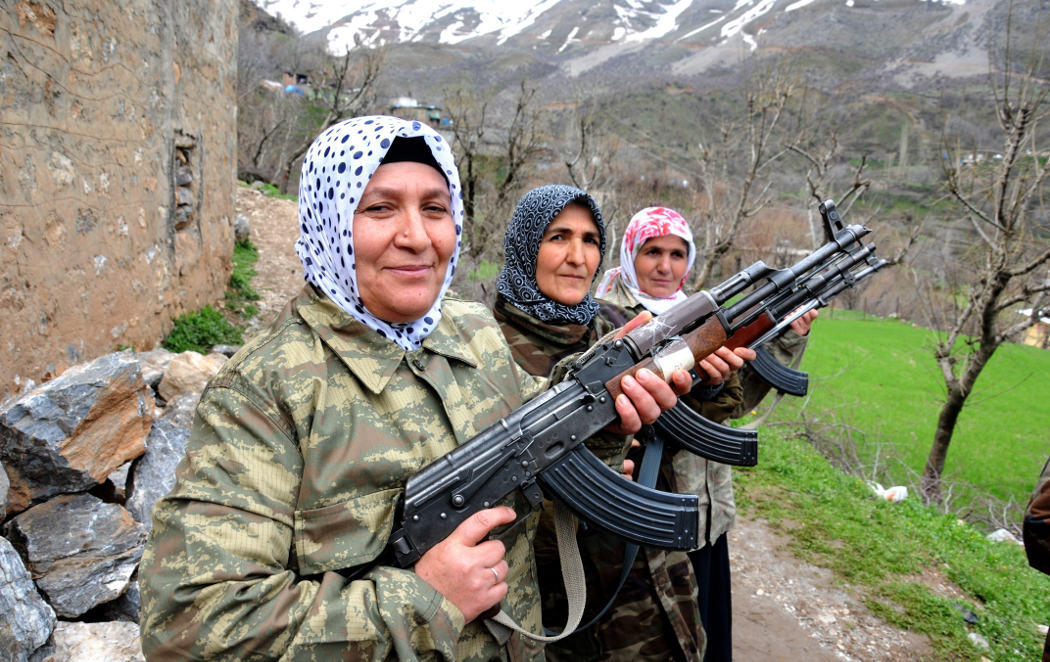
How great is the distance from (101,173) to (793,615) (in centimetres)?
564

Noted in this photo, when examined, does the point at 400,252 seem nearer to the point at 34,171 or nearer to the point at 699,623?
the point at 699,623

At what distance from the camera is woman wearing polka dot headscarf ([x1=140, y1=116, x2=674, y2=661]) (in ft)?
3.45

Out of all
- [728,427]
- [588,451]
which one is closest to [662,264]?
[728,427]

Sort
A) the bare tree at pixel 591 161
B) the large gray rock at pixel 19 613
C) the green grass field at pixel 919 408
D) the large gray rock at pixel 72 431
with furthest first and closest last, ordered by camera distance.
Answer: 1. the bare tree at pixel 591 161
2. the green grass field at pixel 919 408
3. the large gray rock at pixel 72 431
4. the large gray rock at pixel 19 613

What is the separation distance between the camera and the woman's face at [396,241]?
1.34 meters

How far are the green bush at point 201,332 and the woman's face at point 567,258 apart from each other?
431 centimetres

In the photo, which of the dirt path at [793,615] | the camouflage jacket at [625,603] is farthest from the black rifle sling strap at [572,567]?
the dirt path at [793,615]

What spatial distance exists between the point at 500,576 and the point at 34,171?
3413 mm

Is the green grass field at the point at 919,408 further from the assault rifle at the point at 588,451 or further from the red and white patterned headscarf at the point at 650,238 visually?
the assault rifle at the point at 588,451

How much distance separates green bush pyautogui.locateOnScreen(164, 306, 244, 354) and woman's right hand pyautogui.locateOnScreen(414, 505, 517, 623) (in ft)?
15.8

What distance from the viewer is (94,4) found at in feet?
11.7

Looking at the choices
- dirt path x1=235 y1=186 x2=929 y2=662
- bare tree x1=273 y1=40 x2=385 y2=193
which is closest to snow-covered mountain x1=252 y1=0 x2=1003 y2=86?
bare tree x1=273 y1=40 x2=385 y2=193

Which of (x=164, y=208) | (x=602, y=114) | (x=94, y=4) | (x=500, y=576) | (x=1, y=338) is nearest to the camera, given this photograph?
(x=500, y=576)

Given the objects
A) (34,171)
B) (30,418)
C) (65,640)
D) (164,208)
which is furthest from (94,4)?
(65,640)
